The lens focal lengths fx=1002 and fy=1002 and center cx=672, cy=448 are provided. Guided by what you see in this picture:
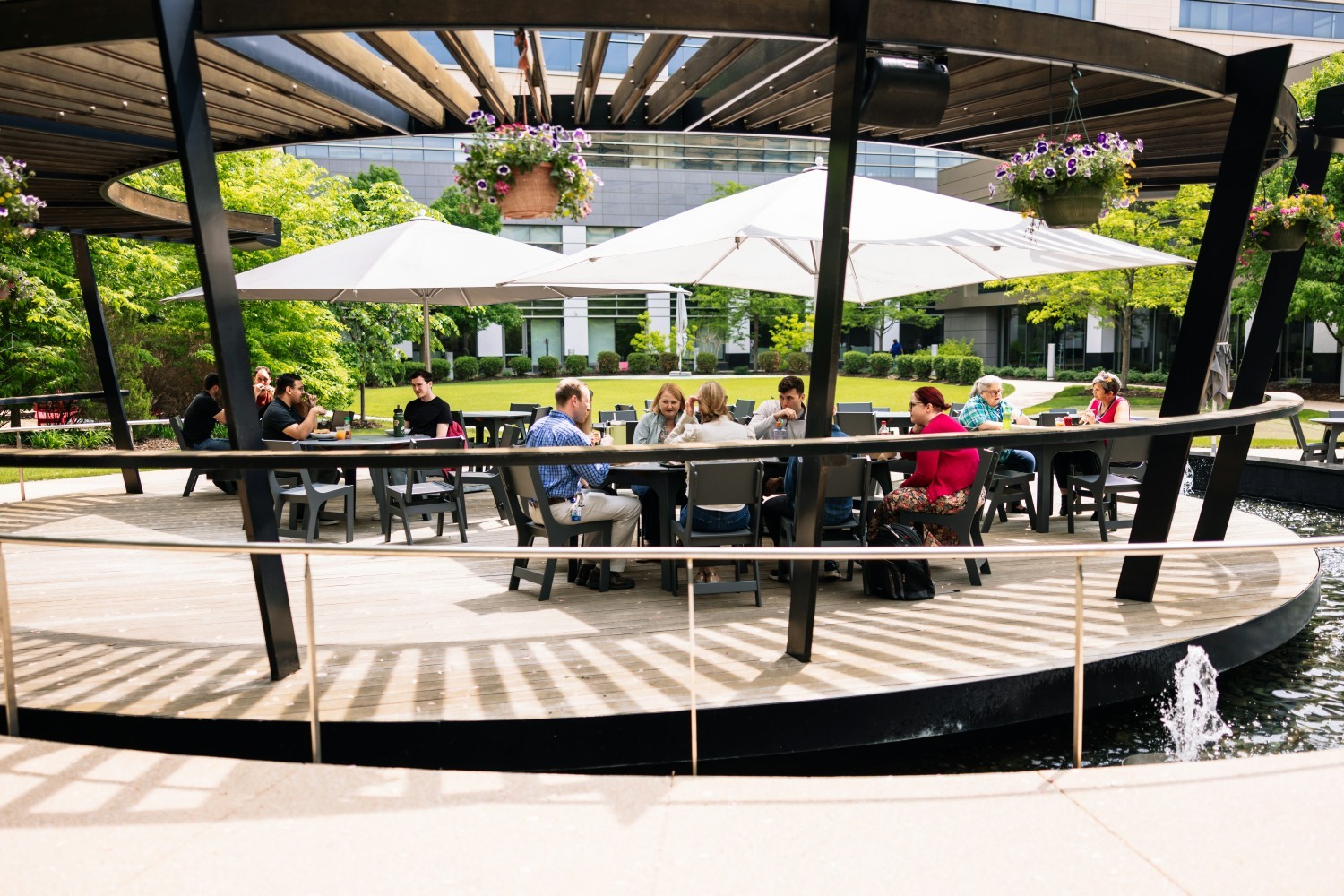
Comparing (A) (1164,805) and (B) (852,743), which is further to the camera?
(B) (852,743)

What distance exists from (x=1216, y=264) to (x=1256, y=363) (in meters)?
1.97

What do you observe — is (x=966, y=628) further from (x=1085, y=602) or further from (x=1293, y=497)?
(x=1293, y=497)

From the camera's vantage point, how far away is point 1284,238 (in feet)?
26.7

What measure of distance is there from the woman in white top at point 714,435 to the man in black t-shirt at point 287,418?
4.45 meters

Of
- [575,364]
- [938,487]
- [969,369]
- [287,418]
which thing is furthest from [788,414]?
[575,364]

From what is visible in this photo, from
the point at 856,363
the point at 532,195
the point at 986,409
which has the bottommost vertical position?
the point at 856,363

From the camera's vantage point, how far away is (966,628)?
5.91 meters

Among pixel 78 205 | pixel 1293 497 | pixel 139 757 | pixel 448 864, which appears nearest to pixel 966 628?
pixel 448 864

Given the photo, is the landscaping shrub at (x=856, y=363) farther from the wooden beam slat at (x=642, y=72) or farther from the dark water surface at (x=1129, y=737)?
the dark water surface at (x=1129, y=737)

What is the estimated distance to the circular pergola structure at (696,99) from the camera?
4750 mm

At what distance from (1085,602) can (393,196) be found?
29.3 meters

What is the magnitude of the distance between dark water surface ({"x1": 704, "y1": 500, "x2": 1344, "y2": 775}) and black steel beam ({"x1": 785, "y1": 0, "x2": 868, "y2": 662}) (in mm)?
707

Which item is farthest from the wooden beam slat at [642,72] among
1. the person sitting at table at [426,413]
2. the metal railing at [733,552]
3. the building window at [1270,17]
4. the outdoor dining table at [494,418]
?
the building window at [1270,17]

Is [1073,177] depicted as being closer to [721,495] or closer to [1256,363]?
[1256,363]
